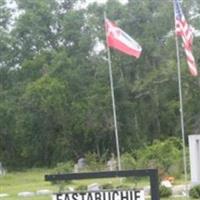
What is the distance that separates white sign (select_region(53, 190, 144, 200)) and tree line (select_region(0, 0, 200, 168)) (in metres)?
28.1

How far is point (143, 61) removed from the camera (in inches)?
1318

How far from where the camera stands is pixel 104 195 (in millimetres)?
3273

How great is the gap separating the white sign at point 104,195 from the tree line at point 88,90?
2814 centimetres

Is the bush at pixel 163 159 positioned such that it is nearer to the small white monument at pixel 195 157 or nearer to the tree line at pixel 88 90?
the small white monument at pixel 195 157

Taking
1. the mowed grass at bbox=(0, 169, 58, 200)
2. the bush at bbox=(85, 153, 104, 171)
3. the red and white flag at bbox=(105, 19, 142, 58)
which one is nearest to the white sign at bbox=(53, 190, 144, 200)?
the mowed grass at bbox=(0, 169, 58, 200)

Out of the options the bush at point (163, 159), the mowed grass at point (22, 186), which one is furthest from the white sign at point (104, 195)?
the bush at point (163, 159)

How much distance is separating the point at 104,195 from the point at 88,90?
101 feet

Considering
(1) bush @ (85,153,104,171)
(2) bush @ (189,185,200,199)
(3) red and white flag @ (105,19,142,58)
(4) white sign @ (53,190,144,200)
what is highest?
(3) red and white flag @ (105,19,142,58)

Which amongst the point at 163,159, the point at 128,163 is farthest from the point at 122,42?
the point at 163,159

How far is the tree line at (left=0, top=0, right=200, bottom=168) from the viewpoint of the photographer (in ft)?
108

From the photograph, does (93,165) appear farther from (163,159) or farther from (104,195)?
(104,195)

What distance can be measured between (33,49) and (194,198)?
82.1 ft

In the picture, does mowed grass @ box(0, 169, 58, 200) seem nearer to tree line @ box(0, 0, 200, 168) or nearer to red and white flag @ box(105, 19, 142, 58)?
red and white flag @ box(105, 19, 142, 58)

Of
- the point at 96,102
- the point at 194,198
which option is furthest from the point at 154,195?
the point at 96,102
